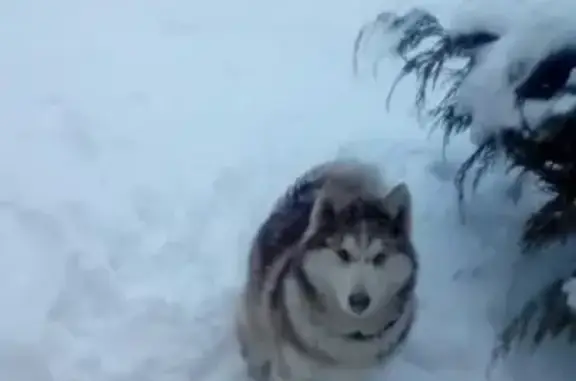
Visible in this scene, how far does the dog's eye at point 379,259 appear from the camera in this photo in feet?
2.92

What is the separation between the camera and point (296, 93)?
1041mm

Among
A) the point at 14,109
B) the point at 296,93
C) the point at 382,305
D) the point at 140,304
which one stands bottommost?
the point at 382,305

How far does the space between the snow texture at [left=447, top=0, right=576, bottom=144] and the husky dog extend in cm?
12

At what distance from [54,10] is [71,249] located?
29 cm

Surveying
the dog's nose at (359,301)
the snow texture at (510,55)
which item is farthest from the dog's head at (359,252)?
the snow texture at (510,55)

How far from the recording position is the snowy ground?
99 cm

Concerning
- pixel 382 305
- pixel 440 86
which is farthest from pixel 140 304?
pixel 440 86

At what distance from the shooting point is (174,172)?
1.05 meters

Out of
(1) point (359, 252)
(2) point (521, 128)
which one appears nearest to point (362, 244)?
(1) point (359, 252)

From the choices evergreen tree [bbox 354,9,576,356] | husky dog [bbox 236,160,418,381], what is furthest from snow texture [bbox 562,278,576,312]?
husky dog [bbox 236,160,418,381]

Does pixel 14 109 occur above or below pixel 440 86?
above

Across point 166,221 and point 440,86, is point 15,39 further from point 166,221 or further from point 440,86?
point 440,86

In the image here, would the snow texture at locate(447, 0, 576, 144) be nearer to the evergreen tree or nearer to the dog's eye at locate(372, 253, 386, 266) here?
the evergreen tree

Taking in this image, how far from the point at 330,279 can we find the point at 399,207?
0.10m
